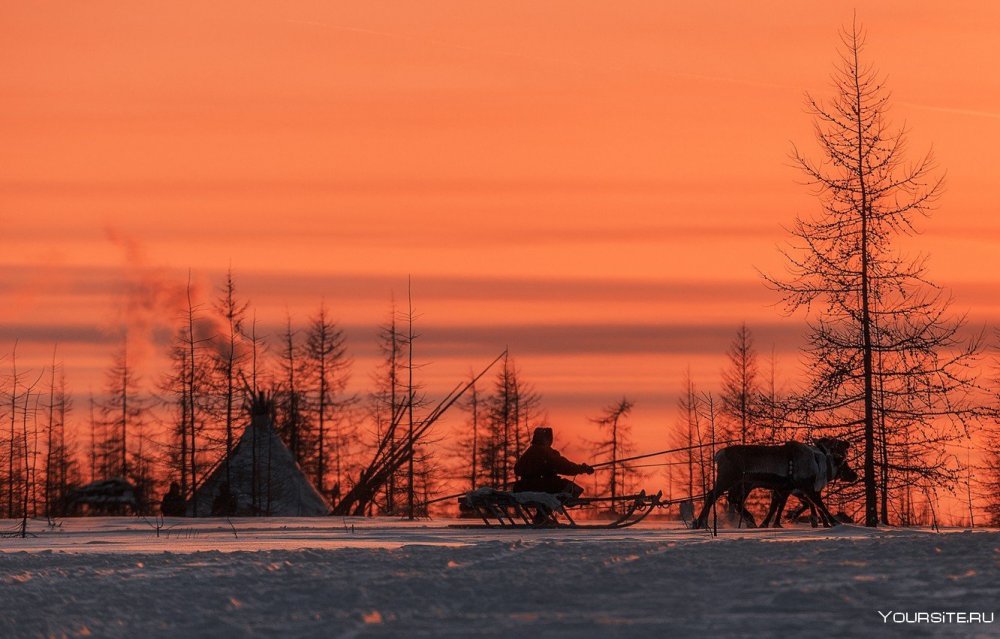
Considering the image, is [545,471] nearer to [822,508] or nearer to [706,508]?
[706,508]

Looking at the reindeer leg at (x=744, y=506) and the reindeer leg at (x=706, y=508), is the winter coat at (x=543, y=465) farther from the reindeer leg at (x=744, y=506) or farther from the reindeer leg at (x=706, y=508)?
the reindeer leg at (x=744, y=506)

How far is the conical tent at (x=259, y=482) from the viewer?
47125mm

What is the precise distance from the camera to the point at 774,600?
12.5m

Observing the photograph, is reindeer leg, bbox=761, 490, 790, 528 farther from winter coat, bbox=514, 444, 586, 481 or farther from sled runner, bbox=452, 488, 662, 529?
winter coat, bbox=514, 444, 586, 481

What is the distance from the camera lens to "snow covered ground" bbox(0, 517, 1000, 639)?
1173 cm

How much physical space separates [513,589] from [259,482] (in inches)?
1383

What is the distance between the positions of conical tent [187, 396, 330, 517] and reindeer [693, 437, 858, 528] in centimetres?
2224

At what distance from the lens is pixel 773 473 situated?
2581 cm

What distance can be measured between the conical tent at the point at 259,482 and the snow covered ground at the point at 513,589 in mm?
28929

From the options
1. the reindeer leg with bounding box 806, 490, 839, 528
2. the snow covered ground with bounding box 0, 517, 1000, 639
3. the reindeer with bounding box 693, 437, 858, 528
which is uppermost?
the reindeer with bounding box 693, 437, 858, 528

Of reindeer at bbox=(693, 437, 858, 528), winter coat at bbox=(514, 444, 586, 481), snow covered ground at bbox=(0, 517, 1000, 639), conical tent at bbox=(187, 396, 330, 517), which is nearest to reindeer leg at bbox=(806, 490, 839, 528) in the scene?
reindeer at bbox=(693, 437, 858, 528)

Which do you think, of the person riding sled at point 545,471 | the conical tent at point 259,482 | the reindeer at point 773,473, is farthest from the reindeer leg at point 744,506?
the conical tent at point 259,482

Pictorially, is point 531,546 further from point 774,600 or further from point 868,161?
point 868,161

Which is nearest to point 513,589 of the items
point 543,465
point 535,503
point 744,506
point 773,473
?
point 535,503
